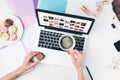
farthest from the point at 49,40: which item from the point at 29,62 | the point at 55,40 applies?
the point at 29,62

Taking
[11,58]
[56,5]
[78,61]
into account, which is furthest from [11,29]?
[78,61]

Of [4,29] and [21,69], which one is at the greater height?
[4,29]

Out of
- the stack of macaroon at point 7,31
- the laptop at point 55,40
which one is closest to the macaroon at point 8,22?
the stack of macaroon at point 7,31

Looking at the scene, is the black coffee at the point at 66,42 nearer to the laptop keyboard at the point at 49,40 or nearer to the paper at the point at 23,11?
the laptop keyboard at the point at 49,40

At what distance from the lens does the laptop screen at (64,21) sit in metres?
1.14

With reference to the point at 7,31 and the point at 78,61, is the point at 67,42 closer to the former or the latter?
the point at 78,61

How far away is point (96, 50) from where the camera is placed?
1274mm

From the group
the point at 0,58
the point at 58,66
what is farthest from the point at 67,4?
the point at 0,58

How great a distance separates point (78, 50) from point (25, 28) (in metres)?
0.26

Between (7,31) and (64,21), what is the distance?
0.88 feet

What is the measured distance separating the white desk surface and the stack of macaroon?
0.17 ft

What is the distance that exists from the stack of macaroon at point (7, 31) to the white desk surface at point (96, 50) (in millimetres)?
52

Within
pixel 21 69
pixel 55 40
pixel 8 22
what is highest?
pixel 8 22

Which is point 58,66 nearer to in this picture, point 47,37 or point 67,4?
point 47,37
